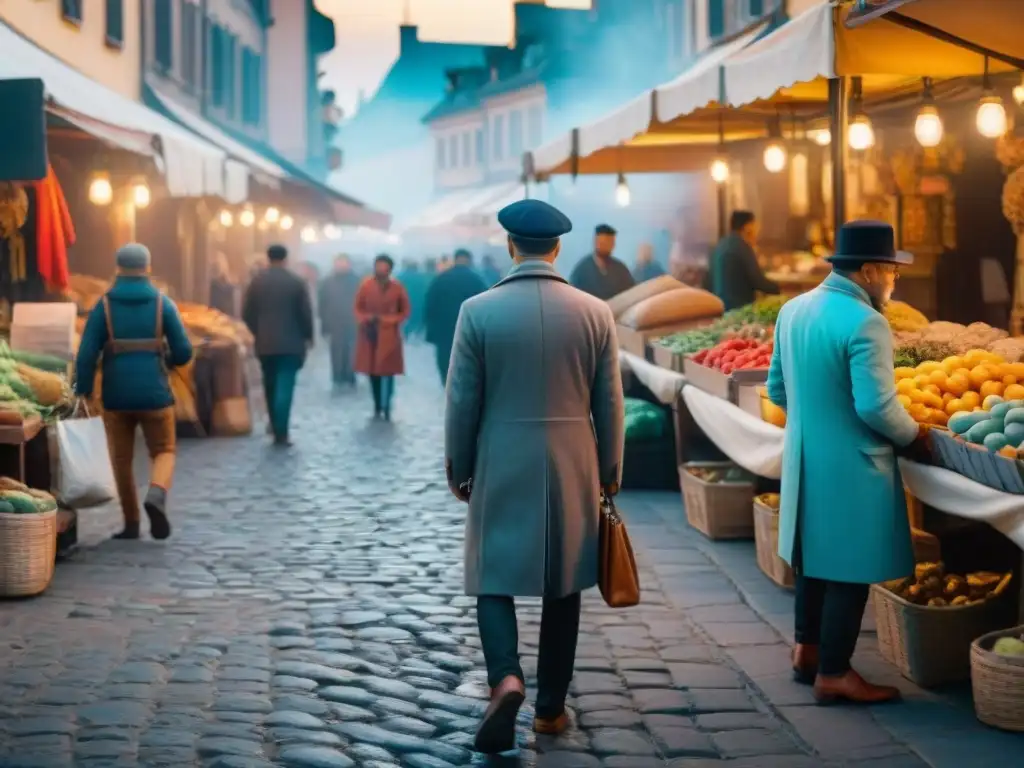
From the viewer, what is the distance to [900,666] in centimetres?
652

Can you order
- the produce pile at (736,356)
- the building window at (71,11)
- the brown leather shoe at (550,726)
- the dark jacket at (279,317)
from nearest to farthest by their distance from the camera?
the brown leather shoe at (550,726) < the produce pile at (736,356) < the dark jacket at (279,317) < the building window at (71,11)

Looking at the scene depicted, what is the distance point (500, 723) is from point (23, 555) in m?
3.70

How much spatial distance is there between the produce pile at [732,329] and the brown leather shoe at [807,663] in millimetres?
4863

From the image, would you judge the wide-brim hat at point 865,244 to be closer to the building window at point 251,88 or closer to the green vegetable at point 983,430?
the green vegetable at point 983,430

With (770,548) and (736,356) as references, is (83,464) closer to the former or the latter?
(770,548)

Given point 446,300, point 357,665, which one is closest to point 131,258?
point 357,665

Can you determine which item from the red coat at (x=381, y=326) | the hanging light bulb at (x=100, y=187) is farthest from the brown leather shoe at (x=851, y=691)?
the red coat at (x=381, y=326)

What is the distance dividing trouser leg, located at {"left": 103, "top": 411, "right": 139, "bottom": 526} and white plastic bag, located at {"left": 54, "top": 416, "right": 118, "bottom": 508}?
0.62m

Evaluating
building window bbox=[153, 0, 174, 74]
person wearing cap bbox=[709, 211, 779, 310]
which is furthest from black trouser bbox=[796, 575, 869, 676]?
building window bbox=[153, 0, 174, 74]

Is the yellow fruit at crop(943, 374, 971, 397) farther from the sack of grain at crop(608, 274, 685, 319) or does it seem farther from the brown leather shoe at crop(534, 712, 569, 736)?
the sack of grain at crop(608, 274, 685, 319)

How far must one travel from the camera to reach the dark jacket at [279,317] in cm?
1530

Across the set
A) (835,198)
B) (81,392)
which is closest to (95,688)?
(81,392)

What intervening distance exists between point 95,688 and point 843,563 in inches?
117

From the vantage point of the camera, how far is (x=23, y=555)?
26.7ft
